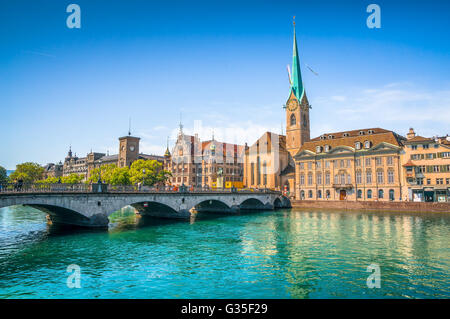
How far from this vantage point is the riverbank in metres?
53.9

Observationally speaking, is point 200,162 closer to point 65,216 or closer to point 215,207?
point 215,207

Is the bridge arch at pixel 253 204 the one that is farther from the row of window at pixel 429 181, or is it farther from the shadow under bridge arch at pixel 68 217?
the shadow under bridge arch at pixel 68 217

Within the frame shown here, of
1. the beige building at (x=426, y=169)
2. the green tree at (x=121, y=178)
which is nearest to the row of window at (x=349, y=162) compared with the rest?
the beige building at (x=426, y=169)

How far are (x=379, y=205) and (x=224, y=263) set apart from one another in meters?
→ 50.9

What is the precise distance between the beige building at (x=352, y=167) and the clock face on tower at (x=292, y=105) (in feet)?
52.9

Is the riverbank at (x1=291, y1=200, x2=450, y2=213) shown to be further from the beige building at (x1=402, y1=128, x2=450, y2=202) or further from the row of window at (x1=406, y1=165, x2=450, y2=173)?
the row of window at (x1=406, y1=165, x2=450, y2=173)

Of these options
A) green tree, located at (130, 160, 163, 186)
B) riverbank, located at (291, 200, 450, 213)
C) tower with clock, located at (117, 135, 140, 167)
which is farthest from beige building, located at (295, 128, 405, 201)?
tower with clock, located at (117, 135, 140, 167)

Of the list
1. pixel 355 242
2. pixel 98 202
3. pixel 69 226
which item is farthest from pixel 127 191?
pixel 355 242

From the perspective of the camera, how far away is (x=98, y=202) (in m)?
32.6

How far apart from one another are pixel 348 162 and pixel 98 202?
58566mm

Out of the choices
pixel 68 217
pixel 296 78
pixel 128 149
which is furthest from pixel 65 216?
pixel 296 78

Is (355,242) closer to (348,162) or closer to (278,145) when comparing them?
(348,162)

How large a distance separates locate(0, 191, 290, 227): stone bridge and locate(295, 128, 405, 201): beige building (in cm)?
2557
